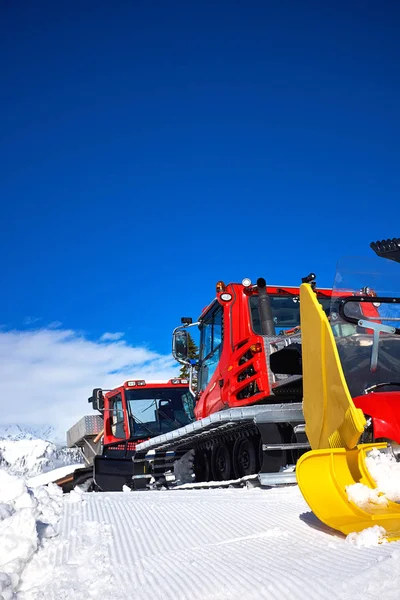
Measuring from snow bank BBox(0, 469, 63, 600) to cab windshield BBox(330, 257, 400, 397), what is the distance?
185 centimetres

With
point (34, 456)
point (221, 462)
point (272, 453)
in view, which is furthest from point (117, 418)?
point (272, 453)

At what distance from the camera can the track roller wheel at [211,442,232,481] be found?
8.09m

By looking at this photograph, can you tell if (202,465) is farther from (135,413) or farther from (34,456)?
(34,456)

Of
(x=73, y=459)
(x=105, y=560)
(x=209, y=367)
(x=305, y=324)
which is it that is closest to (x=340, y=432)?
(x=305, y=324)

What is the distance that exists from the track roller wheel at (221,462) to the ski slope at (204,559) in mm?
4301

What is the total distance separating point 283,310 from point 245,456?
205 centimetres

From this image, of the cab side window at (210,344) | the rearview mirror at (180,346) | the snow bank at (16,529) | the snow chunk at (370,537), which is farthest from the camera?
the rearview mirror at (180,346)

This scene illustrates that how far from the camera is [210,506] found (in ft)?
13.9

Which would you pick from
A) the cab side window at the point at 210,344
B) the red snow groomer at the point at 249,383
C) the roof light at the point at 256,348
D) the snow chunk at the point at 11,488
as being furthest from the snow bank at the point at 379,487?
the cab side window at the point at 210,344

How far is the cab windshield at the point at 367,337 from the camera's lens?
11.4ft

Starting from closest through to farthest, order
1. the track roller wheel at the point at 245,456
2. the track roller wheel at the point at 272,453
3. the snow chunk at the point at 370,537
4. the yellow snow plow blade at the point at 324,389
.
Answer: the snow chunk at the point at 370,537 < the yellow snow plow blade at the point at 324,389 < the track roller wheel at the point at 272,453 < the track roller wheel at the point at 245,456

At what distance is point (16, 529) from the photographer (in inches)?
104

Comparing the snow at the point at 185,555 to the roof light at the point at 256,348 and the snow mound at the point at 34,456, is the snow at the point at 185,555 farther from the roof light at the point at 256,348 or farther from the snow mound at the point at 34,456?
the snow mound at the point at 34,456

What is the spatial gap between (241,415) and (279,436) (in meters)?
0.50
